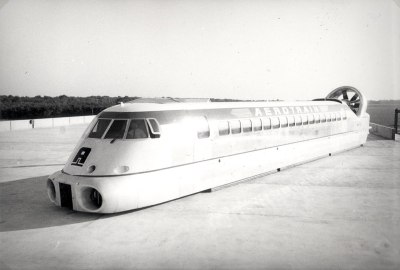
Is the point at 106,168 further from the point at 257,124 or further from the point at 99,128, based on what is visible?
the point at 257,124

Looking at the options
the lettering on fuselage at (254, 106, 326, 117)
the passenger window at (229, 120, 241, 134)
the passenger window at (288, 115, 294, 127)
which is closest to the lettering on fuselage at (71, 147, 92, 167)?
the passenger window at (229, 120, 241, 134)

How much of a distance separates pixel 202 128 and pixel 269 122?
4.22m

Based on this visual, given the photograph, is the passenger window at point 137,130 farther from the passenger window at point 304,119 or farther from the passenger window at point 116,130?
the passenger window at point 304,119

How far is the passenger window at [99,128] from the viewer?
8.98 metres

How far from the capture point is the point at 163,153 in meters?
9.01

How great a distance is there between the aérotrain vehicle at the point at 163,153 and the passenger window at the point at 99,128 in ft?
0.10

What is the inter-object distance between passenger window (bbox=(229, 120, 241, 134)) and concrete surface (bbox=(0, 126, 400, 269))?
6.27 ft

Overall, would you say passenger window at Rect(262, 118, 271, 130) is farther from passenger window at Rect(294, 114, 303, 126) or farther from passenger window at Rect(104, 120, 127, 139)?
passenger window at Rect(104, 120, 127, 139)

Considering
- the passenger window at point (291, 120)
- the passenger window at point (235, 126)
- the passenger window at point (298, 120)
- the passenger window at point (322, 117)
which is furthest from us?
the passenger window at point (322, 117)

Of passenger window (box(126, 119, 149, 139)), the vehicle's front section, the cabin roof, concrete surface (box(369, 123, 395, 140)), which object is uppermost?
the cabin roof

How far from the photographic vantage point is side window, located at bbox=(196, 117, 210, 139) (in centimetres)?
1022

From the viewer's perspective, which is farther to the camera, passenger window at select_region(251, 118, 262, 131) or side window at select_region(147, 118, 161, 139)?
passenger window at select_region(251, 118, 262, 131)

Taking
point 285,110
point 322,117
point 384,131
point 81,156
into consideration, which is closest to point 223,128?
point 81,156

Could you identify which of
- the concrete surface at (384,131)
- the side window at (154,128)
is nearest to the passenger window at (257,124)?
the side window at (154,128)
